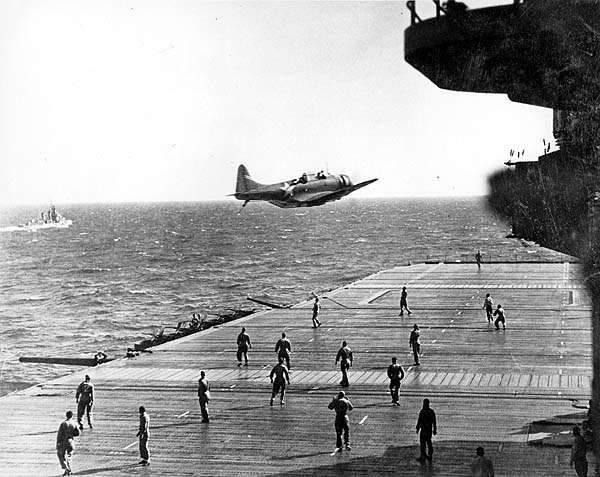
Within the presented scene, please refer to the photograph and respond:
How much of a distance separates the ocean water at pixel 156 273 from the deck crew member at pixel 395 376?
729cm

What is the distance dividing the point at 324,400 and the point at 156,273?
8954 cm

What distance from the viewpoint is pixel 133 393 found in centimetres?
2614

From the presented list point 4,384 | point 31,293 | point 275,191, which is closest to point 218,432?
point 275,191

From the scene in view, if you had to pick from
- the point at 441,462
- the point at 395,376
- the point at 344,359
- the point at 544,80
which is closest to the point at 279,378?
the point at 344,359

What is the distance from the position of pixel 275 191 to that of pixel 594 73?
24.7 meters

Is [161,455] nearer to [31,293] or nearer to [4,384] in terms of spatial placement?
[4,384]

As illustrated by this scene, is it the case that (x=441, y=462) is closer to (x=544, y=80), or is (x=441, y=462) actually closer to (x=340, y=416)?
(x=340, y=416)

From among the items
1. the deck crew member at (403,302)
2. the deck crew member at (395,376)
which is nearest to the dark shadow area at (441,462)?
the deck crew member at (395,376)

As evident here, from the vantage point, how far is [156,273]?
112 metres

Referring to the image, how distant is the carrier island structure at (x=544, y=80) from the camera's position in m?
13.5

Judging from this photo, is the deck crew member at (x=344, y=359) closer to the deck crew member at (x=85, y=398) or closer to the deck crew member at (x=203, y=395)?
the deck crew member at (x=203, y=395)

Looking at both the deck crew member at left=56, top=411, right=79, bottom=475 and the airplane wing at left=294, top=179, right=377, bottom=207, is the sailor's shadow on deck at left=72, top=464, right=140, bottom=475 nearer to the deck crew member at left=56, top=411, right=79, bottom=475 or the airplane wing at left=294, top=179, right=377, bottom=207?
the deck crew member at left=56, top=411, right=79, bottom=475

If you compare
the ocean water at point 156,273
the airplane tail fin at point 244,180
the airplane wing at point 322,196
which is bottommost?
the ocean water at point 156,273

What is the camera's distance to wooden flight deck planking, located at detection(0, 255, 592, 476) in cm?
1869
